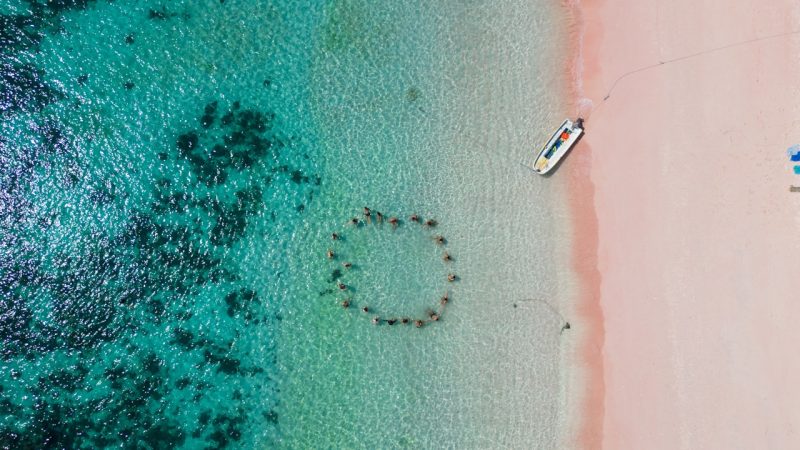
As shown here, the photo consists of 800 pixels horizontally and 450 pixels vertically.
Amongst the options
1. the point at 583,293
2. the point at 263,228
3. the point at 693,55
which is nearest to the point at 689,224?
the point at 583,293

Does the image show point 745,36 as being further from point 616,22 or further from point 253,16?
point 253,16

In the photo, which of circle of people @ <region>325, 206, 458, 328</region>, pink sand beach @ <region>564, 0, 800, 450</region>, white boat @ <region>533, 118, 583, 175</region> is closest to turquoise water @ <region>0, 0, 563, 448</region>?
circle of people @ <region>325, 206, 458, 328</region>

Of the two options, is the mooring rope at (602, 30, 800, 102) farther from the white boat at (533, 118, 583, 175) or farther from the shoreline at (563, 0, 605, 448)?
the white boat at (533, 118, 583, 175)

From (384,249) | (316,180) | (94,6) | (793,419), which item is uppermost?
(94,6)

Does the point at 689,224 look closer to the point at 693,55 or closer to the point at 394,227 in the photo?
the point at 693,55

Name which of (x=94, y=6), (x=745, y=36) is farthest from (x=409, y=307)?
(x=94, y=6)

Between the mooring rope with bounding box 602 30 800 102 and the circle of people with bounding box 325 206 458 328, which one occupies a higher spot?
the mooring rope with bounding box 602 30 800 102
